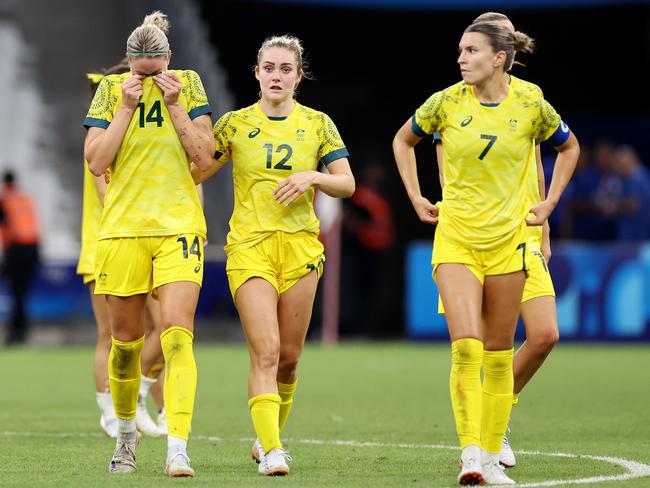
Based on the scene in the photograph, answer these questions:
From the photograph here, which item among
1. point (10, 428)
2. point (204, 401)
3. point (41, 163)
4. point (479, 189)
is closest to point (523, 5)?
point (41, 163)

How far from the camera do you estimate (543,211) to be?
25.2ft

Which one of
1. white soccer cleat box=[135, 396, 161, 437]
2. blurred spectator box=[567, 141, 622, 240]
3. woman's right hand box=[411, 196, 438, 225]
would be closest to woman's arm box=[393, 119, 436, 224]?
woman's right hand box=[411, 196, 438, 225]

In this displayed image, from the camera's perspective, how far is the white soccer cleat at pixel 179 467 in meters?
7.35

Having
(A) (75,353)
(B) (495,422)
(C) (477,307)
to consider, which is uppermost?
(C) (477,307)

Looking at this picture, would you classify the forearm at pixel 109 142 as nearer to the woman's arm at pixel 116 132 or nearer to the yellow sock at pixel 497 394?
the woman's arm at pixel 116 132

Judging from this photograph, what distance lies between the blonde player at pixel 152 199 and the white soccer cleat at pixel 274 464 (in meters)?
0.46

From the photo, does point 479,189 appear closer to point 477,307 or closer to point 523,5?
point 477,307

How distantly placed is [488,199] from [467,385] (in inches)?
38.5

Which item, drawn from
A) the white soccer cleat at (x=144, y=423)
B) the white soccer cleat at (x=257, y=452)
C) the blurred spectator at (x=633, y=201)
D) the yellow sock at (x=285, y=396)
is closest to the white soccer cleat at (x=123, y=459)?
the white soccer cleat at (x=257, y=452)

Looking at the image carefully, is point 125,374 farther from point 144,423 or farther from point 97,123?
point 144,423

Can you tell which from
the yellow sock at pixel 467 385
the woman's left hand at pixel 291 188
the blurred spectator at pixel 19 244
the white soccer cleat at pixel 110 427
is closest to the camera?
the yellow sock at pixel 467 385

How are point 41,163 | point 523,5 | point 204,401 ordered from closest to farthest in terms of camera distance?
1. point 204,401
2. point 523,5
3. point 41,163

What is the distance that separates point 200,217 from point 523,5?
15224 mm

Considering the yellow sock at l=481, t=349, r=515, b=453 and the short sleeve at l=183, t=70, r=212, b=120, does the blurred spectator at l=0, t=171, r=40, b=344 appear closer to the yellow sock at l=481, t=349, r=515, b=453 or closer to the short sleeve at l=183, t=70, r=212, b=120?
the short sleeve at l=183, t=70, r=212, b=120
